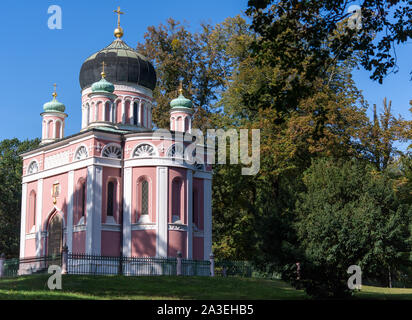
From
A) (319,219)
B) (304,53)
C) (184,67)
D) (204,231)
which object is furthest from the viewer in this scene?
(184,67)

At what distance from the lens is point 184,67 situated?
41156 millimetres

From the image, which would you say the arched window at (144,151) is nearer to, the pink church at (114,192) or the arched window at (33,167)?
the pink church at (114,192)

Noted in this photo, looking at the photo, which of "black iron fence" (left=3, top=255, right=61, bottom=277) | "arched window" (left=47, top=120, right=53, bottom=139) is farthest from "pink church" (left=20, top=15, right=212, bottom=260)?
"arched window" (left=47, top=120, right=53, bottom=139)

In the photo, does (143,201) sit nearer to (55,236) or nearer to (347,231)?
(55,236)

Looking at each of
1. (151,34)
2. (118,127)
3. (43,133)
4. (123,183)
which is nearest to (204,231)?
(123,183)

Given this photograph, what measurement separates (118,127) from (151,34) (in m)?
11.6

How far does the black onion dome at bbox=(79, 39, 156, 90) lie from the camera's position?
112 ft

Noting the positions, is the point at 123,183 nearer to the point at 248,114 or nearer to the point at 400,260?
the point at 248,114

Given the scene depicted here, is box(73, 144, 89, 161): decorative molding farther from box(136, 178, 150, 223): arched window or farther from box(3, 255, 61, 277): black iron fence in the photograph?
box(3, 255, 61, 277): black iron fence

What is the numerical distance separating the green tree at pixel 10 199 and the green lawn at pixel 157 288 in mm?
25405

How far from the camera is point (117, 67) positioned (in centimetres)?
3409

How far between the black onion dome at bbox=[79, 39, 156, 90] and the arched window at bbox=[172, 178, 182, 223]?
301 inches

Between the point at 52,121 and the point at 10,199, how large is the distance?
1431cm

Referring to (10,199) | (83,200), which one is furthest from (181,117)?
(10,199)
